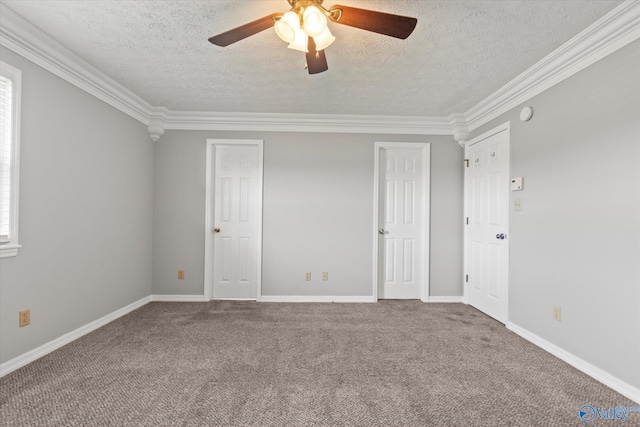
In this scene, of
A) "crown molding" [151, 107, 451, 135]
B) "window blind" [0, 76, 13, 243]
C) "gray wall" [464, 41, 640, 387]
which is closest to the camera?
"gray wall" [464, 41, 640, 387]

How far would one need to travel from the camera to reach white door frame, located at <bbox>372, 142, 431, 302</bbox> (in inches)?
147

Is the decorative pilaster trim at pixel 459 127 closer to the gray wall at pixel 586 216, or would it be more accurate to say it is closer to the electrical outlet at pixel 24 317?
the gray wall at pixel 586 216

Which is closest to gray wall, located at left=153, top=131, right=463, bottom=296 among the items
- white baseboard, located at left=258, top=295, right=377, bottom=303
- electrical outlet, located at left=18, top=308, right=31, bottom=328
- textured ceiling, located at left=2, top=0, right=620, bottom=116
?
white baseboard, located at left=258, top=295, right=377, bottom=303

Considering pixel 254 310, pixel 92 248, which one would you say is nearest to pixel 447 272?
pixel 254 310

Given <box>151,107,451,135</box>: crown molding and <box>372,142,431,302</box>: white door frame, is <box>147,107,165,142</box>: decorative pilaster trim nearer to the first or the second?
<box>151,107,451,135</box>: crown molding

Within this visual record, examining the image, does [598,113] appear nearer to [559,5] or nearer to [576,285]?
[559,5]

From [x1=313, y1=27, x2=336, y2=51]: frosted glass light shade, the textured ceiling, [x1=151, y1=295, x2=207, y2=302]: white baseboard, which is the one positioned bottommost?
[x1=151, y1=295, x2=207, y2=302]: white baseboard

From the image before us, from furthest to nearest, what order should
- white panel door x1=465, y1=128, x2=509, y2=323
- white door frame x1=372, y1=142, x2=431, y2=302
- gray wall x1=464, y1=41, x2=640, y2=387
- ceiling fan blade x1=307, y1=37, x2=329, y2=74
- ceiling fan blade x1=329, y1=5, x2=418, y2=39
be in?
white door frame x1=372, y1=142, x2=431, y2=302, white panel door x1=465, y1=128, x2=509, y2=323, gray wall x1=464, y1=41, x2=640, y2=387, ceiling fan blade x1=307, y1=37, x2=329, y2=74, ceiling fan blade x1=329, y1=5, x2=418, y2=39

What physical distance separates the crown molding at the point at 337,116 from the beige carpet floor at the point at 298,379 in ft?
7.65

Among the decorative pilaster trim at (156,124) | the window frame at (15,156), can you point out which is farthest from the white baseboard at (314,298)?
the decorative pilaster trim at (156,124)

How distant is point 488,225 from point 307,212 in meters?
2.22

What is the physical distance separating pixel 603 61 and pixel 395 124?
2.00 m

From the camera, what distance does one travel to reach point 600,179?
6.54ft

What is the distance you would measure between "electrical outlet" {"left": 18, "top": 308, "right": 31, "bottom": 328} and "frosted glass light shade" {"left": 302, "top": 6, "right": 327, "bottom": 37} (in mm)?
2838
